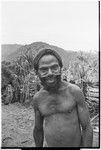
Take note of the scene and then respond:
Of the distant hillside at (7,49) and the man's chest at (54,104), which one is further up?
the distant hillside at (7,49)

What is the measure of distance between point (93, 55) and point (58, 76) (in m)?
0.48

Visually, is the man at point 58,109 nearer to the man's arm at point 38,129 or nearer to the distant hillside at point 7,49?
the man's arm at point 38,129

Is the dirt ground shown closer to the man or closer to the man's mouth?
the man

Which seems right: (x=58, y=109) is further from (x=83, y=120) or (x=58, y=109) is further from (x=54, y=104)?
(x=83, y=120)

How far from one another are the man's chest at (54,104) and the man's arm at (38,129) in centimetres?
4

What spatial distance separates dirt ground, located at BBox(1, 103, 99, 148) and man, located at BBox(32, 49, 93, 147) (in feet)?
0.87

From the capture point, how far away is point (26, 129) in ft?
6.38

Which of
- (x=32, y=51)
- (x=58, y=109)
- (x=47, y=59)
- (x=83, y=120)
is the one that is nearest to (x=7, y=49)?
(x=32, y=51)

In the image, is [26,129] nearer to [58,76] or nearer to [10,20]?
[58,76]

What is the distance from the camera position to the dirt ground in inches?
75.6

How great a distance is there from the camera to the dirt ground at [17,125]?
1.92 meters

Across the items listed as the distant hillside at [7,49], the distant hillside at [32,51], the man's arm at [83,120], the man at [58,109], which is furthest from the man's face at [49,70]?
the distant hillside at [7,49]

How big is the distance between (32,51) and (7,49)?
0.55ft

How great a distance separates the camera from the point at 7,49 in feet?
6.45
